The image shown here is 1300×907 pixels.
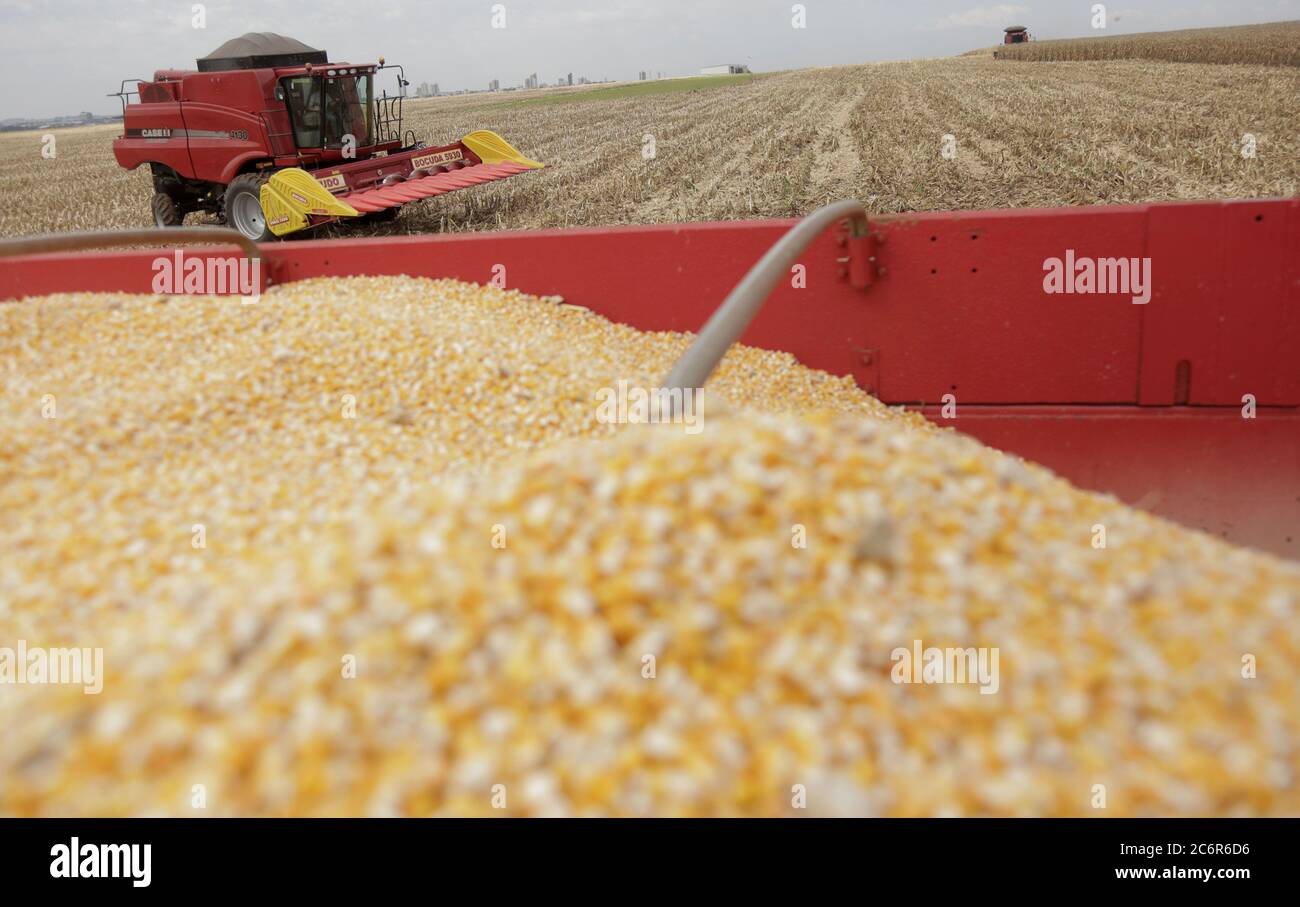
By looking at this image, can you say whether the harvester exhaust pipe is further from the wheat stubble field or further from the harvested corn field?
the harvested corn field

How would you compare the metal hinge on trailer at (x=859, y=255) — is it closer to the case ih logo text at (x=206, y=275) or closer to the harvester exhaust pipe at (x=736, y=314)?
the harvester exhaust pipe at (x=736, y=314)

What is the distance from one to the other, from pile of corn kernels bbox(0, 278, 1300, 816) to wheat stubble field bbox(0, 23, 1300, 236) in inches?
303

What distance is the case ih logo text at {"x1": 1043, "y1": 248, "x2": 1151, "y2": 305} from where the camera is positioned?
3287mm

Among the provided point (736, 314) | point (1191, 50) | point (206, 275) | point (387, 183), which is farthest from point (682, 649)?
point (1191, 50)

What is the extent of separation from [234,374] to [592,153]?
12.9 meters

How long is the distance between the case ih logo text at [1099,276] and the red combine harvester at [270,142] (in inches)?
269

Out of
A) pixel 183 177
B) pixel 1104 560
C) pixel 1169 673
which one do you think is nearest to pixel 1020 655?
pixel 1169 673

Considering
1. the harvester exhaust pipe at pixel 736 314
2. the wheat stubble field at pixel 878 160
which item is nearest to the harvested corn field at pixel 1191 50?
the wheat stubble field at pixel 878 160

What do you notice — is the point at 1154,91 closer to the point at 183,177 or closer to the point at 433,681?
the point at 183,177

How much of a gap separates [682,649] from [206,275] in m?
3.37

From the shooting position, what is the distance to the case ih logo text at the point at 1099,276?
3287 mm

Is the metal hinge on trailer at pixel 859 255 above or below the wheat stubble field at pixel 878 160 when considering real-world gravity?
below

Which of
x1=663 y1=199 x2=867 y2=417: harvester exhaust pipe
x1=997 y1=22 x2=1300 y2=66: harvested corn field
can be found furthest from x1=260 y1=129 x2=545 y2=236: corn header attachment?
x1=997 y1=22 x2=1300 y2=66: harvested corn field

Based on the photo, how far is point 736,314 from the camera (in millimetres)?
2436
